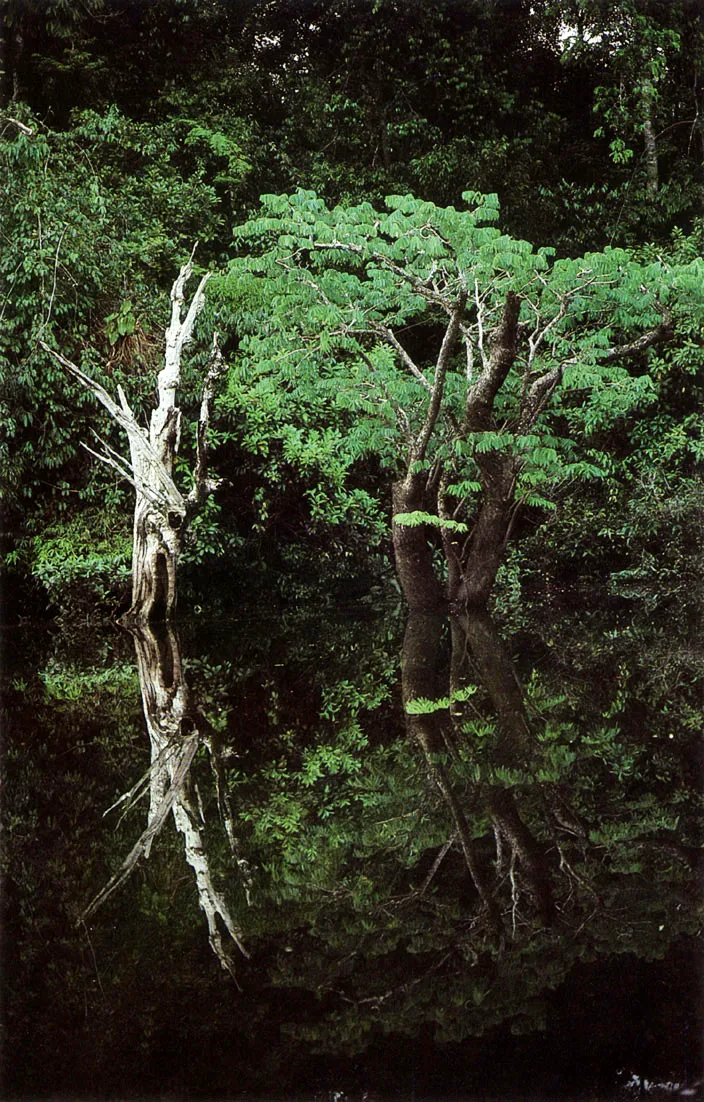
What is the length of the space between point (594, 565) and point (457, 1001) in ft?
31.7

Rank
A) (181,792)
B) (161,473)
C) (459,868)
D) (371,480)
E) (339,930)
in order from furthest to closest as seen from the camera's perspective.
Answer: (371,480)
(161,473)
(181,792)
(459,868)
(339,930)

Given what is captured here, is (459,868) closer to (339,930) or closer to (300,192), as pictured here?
(339,930)

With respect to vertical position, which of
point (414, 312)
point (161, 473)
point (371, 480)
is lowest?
point (371, 480)

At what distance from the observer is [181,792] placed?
9.42 ft

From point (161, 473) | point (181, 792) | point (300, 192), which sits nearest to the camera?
point (181, 792)

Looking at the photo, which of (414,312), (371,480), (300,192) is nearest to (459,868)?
(300,192)

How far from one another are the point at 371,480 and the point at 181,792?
7904mm

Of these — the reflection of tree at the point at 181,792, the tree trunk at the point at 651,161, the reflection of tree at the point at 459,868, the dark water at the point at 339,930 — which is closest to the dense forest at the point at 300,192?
the tree trunk at the point at 651,161

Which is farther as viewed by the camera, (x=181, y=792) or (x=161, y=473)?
(x=161, y=473)

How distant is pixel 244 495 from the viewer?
32.7 feet

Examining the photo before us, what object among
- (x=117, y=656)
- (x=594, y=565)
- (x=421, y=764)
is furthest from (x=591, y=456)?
(x=421, y=764)

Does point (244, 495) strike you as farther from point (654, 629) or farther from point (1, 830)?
point (1, 830)

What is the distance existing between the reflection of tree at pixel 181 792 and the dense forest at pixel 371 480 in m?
0.02

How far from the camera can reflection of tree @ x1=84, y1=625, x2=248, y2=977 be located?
6.40 feet
